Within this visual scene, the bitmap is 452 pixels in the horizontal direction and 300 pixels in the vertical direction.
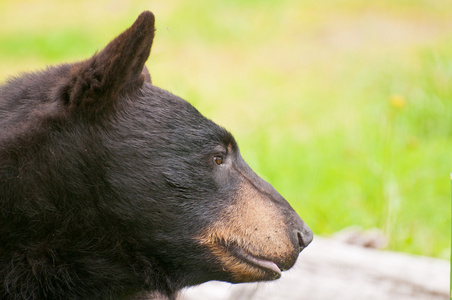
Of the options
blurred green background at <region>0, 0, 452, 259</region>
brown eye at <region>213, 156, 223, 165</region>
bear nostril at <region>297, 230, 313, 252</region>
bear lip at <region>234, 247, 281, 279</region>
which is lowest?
bear lip at <region>234, 247, 281, 279</region>

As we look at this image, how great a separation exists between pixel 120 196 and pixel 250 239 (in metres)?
0.62

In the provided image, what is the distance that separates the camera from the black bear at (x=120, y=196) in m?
2.52

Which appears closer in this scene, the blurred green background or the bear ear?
the bear ear

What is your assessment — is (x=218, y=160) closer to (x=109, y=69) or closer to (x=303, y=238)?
(x=303, y=238)

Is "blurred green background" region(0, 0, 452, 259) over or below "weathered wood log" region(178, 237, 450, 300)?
over

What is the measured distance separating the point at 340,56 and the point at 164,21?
3195 mm

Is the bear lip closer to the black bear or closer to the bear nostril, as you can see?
the black bear

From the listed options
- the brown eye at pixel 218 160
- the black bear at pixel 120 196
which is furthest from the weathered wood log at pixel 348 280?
the brown eye at pixel 218 160

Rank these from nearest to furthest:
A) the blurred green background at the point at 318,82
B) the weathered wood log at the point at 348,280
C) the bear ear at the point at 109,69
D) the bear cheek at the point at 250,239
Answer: the bear ear at the point at 109,69
the bear cheek at the point at 250,239
the weathered wood log at the point at 348,280
the blurred green background at the point at 318,82

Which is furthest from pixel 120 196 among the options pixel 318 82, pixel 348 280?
pixel 318 82

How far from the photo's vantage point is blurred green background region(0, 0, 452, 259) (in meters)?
5.52

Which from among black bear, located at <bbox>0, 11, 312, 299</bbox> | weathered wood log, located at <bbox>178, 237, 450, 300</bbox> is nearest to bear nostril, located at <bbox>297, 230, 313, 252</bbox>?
black bear, located at <bbox>0, 11, 312, 299</bbox>

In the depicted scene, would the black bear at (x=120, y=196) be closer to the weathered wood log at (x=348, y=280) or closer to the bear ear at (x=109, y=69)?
the bear ear at (x=109, y=69)

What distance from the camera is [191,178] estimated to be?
2.69 m
